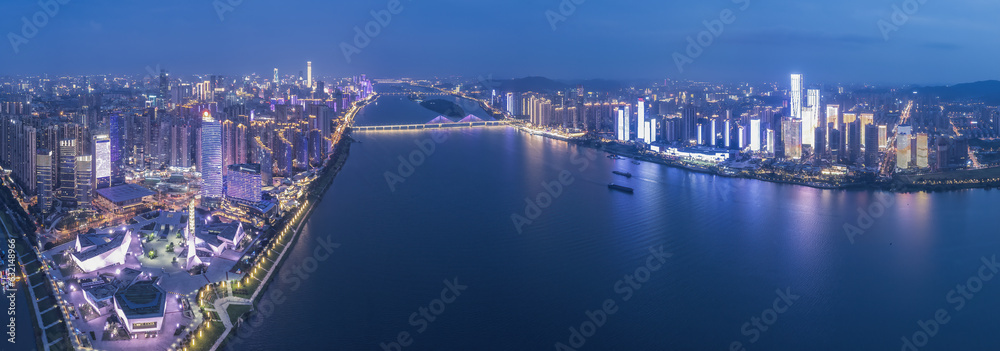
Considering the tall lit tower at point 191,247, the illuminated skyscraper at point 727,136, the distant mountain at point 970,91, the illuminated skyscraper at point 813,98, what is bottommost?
the tall lit tower at point 191,247

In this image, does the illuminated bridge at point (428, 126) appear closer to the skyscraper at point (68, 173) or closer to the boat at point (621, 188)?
the boat at point (621, 188)

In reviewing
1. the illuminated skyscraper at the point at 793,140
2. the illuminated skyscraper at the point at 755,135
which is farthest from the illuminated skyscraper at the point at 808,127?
the illuminated skyscraper at the point at 793,140

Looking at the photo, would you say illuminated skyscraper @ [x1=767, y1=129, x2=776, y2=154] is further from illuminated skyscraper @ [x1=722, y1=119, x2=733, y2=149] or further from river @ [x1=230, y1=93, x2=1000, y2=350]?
river @ [x1=230, y1=93, x2=1000, y2=350]

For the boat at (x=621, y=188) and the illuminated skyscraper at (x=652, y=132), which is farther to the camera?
the illuminated skyscraper at (x=652, y=132)

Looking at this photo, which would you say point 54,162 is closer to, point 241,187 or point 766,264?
point 241,187

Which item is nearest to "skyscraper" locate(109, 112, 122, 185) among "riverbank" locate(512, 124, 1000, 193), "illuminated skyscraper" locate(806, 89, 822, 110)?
"riverbank" locate(512, 124, 1000, 193)

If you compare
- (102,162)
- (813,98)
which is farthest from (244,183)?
(813,98)

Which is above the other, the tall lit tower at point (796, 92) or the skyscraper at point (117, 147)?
the tall lit tower at point (796, 92)

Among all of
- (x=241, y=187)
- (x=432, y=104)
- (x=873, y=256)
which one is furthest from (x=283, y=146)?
(x=432, y=104)

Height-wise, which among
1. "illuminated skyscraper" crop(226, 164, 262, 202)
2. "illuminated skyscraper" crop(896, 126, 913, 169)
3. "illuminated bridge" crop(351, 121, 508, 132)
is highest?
"illuminated bridge" crop(351, 121, 508, 132)
